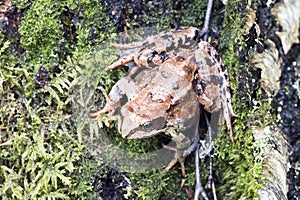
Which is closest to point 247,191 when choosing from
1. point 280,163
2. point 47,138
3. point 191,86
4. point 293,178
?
point 280,163

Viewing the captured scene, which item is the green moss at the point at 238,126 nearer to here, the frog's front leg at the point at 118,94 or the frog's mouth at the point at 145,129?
the frog's mouth at the point at 145,129

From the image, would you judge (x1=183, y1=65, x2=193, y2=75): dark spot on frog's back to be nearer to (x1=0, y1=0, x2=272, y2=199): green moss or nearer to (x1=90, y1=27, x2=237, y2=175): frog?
(x1=90, y1=27, x2=237, y2=175): frog

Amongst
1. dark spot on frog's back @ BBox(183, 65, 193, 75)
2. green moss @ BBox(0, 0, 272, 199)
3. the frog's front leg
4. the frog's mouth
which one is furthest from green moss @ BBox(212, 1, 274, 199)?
the frog's front leg

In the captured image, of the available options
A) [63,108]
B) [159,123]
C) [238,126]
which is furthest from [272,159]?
[63,108]

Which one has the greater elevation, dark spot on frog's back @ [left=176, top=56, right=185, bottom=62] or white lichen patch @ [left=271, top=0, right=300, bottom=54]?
white lichen patch @ [left=271, top=0, right=300, bottom=54]

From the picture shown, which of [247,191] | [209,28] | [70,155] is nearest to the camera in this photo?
[247,191]

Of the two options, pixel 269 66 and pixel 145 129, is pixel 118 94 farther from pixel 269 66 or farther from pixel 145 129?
pixel 269 66

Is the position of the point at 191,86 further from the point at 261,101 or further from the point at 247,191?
the point at 247,191
